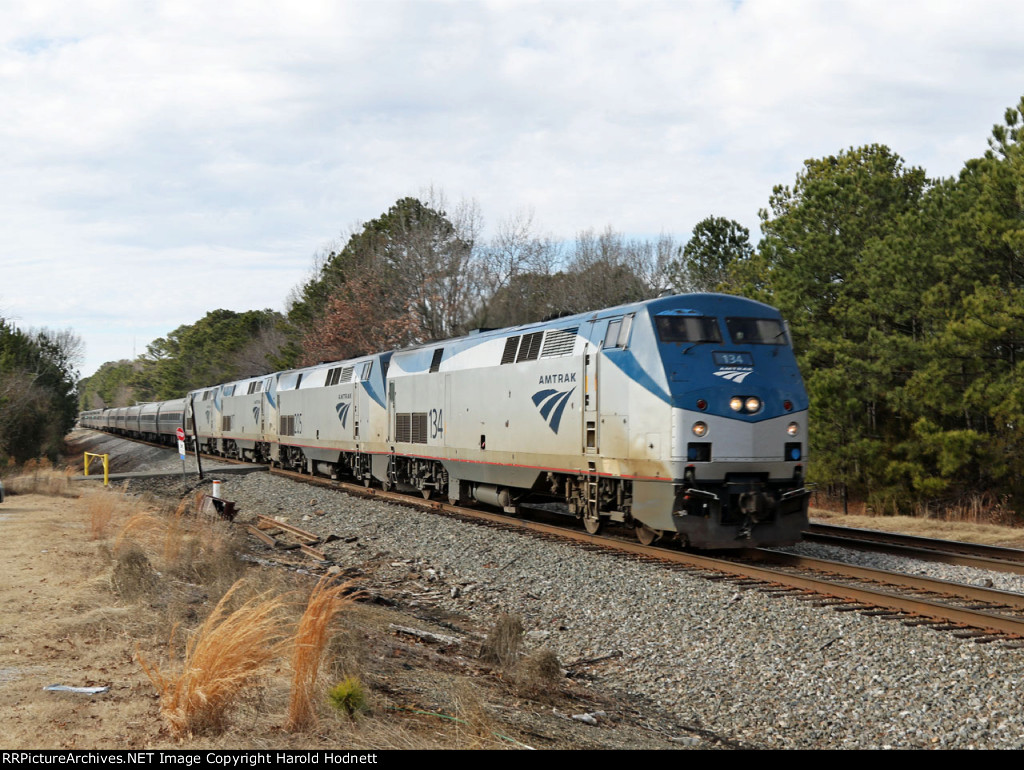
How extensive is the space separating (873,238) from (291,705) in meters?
23.7

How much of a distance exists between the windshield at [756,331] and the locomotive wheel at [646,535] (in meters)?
3.16

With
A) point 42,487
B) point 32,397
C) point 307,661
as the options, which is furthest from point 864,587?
point 32,397

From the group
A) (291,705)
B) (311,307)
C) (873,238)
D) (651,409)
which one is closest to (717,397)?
(651,409)

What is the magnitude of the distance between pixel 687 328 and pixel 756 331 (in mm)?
1256

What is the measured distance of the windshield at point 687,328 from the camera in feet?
41.3

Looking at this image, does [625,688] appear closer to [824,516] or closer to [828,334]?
[824,516]

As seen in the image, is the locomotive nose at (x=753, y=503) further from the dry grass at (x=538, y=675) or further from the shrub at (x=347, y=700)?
the shrub at (x=347, y=700)

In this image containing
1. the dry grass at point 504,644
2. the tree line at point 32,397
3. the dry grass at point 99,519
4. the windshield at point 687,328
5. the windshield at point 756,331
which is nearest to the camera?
the dry grass at point 504,644

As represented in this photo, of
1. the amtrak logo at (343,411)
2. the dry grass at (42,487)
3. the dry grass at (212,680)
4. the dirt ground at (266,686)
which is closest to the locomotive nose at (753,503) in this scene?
the dirt ground at (266,686)

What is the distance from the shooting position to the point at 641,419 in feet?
41.0

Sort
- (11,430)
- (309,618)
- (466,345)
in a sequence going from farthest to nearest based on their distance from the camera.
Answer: (11,430)
(466,345)
(309,618)

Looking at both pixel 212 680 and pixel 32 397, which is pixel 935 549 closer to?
pixel 212 680

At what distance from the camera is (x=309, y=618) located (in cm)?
643

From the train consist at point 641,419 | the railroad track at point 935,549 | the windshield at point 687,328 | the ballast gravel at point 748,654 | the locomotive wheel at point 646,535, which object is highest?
the windshield at point 687,328
